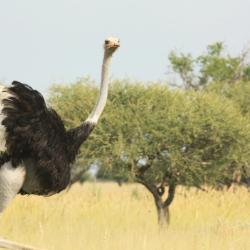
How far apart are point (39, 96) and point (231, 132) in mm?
6985

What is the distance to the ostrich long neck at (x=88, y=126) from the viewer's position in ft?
25.5

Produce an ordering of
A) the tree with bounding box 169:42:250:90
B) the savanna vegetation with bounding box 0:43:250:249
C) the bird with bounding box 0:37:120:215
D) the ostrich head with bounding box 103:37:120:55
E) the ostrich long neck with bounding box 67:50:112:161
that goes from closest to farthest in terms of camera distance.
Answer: the bird with bounding box 0:37:120:215 → the ostrich long neck with bounding box 67:50:112:161 → the ostrich head with bounding box 103:37:120:55 → the savanna vegetation with bounding box 0:43:250:249 → the tree with bounding box 169:42:250:90

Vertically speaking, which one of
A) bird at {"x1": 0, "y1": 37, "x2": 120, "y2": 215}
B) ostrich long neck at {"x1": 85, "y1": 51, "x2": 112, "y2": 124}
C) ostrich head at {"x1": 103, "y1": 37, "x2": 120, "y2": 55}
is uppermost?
ostrich head at {"x1": 103, "y1": 37, "x2": 120, "y2": 55}

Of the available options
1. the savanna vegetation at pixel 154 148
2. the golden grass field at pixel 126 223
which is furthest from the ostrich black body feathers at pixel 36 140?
the savanna vegetation at pixel 154 148

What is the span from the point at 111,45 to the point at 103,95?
508 mm

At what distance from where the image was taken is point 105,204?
16156 mm

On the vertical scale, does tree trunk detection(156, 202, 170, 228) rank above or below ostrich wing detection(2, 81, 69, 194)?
below

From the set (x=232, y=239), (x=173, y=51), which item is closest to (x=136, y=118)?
(x=232, y=239)

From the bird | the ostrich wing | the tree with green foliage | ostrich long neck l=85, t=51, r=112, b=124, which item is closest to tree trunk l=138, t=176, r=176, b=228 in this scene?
the tree with green foliage

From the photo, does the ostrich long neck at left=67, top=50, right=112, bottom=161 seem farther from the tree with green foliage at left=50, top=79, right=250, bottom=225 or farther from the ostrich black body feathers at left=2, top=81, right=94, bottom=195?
the tree with green foliage at left=50, top=79, right=250, bottom=225

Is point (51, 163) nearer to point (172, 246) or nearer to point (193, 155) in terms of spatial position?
point (172, 246)

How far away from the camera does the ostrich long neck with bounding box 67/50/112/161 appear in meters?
7.76

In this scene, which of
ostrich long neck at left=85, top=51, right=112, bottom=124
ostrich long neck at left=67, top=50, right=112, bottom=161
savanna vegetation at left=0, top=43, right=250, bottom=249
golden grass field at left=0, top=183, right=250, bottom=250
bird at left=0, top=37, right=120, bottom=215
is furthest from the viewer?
savanna vegetation at left=0, top=43, right=250, bottom=249

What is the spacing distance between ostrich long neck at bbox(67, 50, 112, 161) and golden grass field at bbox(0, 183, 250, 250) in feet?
3.92
